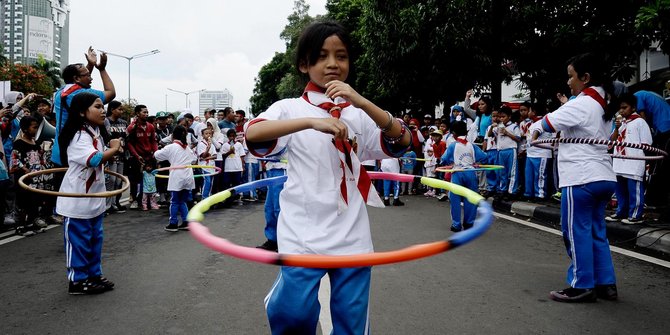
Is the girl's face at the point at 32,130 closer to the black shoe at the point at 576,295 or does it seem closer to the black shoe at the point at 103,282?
the black shoe at the point at 103,282

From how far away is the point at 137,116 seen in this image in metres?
11.2

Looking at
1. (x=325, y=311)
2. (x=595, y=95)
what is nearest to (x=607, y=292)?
(x=595, y=95)

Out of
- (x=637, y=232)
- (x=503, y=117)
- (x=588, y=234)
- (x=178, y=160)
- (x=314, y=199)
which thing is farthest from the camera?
(x=503, y=117)

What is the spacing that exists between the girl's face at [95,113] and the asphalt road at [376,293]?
5.63ft

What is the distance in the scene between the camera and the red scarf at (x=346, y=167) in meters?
2.28

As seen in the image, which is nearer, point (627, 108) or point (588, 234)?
point (588, 234)

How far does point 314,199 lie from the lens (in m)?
2.27

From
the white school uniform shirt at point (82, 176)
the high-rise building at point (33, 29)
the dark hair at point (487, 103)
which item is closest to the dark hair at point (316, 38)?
the white school uniform shirt at point (82, 176)

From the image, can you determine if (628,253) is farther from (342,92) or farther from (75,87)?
(75,87)

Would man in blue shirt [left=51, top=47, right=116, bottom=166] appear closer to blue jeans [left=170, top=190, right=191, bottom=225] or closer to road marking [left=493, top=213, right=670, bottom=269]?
blue jeans [left=170, top=190, right=191, bottom=225]

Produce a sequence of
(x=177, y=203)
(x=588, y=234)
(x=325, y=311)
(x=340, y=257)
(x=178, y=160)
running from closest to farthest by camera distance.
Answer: (x=340, y=257) < (x=325, y=311) < (x=588, y=234) < (x=177, y=203) < (x=178, y=160)

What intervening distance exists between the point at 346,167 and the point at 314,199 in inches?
8.9

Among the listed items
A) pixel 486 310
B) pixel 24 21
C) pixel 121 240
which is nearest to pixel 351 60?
pixel 486 310

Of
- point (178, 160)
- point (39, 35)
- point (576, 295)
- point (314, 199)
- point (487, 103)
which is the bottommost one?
point (576, 295)
